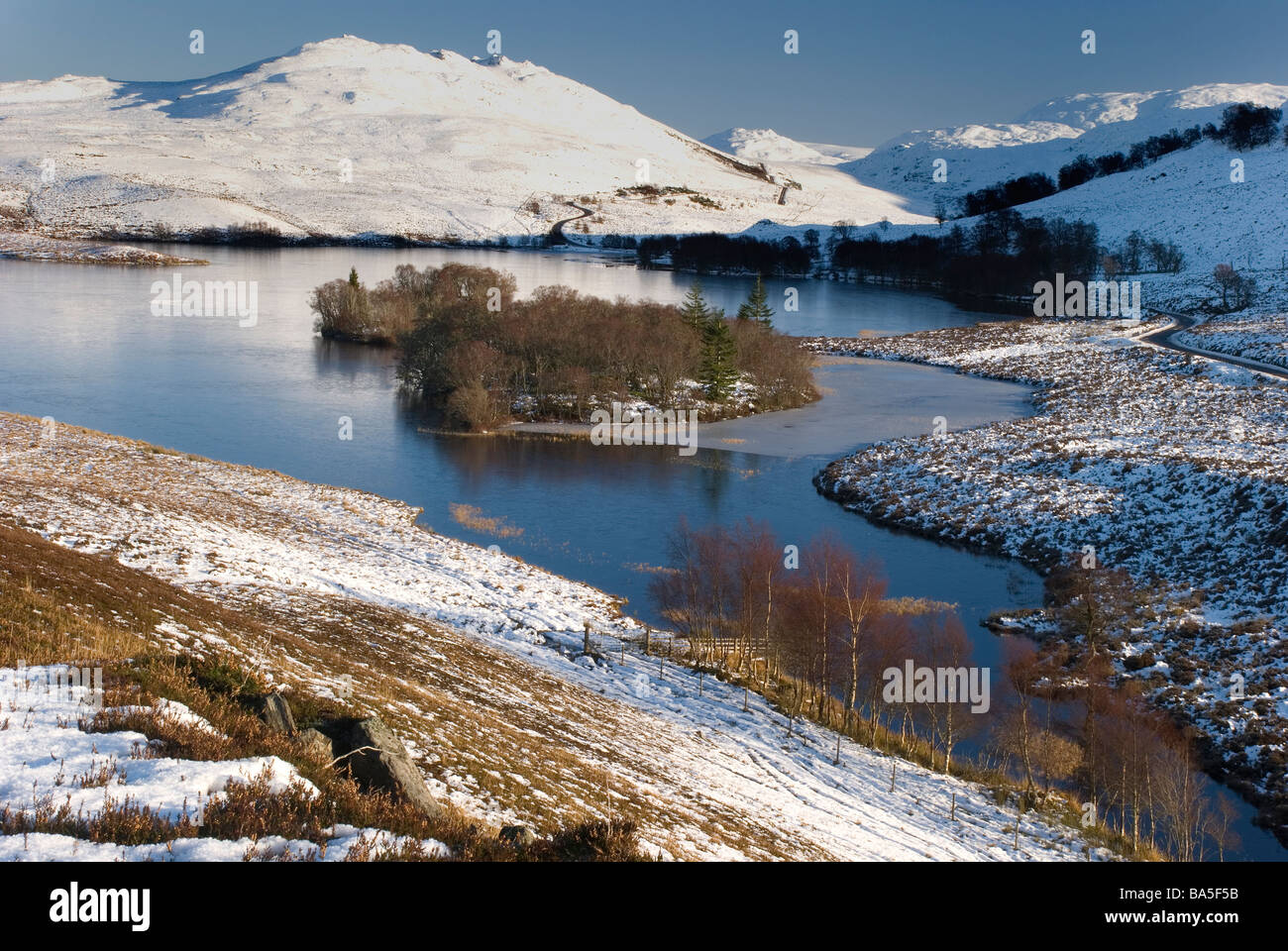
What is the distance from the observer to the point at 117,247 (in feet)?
440

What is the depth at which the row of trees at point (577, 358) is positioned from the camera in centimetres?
5366

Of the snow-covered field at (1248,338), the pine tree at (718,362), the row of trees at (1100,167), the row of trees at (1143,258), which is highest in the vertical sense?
the row of trees at (1100,167)

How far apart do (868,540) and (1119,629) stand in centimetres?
1001

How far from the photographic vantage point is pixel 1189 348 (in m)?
75.4

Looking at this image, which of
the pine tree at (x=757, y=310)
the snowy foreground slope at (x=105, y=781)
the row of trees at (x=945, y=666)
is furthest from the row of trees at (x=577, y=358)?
the snowy foreground slope at (x=105, y=781)

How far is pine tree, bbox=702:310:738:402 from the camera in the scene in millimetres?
58281

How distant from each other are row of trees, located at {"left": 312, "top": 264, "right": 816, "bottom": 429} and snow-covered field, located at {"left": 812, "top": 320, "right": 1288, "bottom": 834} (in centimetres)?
1373

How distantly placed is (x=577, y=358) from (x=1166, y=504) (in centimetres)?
3273

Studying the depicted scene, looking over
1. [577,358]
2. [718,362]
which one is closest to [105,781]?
[577,358]

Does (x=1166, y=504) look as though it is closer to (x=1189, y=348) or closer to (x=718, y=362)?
(x=718, y=362)

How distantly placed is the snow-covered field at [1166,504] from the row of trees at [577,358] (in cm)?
1373

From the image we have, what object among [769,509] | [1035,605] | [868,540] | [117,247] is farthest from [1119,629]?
[117,247]

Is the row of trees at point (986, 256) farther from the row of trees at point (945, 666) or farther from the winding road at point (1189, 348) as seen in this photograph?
the row of trees at point (945, 666)
